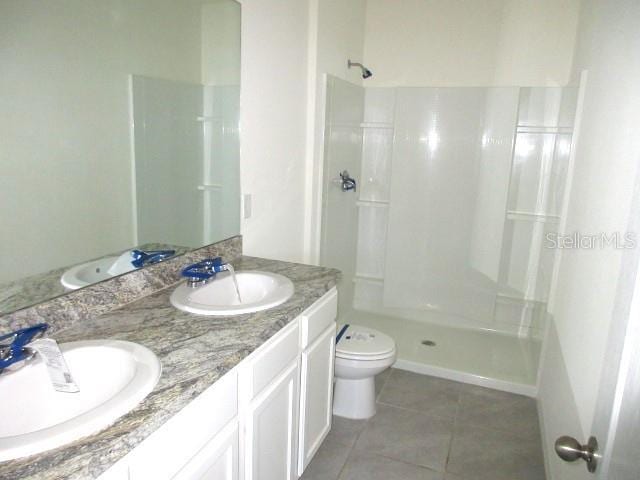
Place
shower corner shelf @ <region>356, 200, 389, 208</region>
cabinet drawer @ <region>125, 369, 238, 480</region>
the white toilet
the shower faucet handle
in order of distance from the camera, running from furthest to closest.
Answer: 1. shower corner shelf @ <region>356, 200, 389, 208</region>
2. the shower faucet handle
3. the white toilet
4. cabinet drawer @ <region>125, 369, 238, 480</region>

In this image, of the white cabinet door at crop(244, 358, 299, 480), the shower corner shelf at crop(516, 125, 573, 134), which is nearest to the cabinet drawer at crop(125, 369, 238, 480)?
the white cabinet door at crop(244, 358, 299, 480)

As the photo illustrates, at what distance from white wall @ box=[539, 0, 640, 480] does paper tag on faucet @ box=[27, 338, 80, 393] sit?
1136 mm

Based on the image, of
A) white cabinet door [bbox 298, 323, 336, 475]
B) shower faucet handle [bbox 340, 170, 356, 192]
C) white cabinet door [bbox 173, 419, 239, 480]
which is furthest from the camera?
shower faucet handle [bbox 340, 170, 356, 192]

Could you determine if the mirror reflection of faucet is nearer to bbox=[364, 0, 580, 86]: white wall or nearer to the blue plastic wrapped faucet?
the blue plastic wrapped faucet

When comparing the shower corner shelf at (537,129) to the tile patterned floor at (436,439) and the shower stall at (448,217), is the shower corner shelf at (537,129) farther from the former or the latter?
the tile patterned floor at (436,439)

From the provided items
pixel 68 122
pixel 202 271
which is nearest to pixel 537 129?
pixel 202 271

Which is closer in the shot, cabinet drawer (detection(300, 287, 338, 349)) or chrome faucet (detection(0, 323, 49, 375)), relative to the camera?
chrome faucet (detection(0, 323, 49, 375))

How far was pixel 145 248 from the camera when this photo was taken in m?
1.64

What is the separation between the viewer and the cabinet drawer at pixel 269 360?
4.31 ft

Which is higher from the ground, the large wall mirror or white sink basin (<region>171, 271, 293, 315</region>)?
the large wall mirror

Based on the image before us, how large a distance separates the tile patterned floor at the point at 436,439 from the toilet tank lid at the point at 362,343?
0.39 metres

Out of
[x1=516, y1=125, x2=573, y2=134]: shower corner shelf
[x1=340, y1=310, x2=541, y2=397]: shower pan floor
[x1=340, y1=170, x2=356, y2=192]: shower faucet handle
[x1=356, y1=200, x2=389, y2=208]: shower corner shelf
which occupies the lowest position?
[x1=340, y1=310, x2=541, y2=397]: shower pan floor

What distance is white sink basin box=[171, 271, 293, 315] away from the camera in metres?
1.45

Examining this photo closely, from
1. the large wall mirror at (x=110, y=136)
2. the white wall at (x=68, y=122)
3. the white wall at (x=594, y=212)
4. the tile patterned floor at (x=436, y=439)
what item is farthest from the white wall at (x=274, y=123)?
the white wall at (x=594, y=212)
